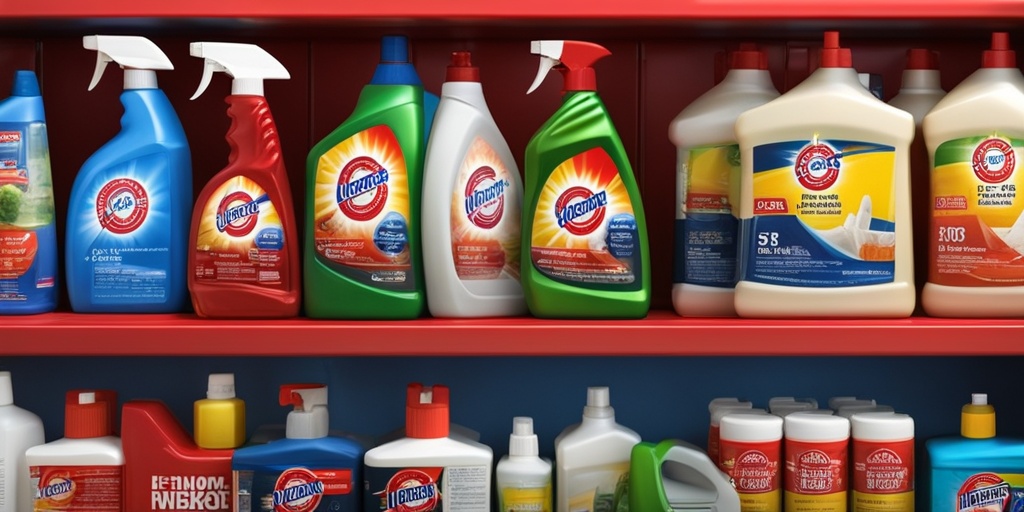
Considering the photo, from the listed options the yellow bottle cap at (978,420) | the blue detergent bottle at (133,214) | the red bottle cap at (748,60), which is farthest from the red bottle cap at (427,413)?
the yellow bottle cap at (978,420)

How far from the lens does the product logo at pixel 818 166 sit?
131 cm

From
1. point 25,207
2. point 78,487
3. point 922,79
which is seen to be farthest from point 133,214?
point 922,79

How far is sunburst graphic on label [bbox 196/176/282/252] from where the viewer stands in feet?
4.37

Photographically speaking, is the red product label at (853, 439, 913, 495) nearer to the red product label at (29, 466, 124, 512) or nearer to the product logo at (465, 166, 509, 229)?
the product logo at (465, 166, 509, 229)

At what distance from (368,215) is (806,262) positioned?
20.6 inches

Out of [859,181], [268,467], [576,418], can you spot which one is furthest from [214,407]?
[859,181]

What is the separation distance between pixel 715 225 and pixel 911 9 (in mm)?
340

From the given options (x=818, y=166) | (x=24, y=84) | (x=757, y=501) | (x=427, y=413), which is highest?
(x=24, y=84)

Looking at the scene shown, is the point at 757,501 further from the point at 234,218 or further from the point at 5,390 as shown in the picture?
the point at 5,390

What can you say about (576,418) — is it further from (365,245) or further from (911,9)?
(911,9)

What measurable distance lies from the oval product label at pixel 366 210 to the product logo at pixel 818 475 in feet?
1.72

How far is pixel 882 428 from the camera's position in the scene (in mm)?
1335

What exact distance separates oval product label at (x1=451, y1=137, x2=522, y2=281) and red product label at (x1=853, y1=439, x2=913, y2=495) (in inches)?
18.8

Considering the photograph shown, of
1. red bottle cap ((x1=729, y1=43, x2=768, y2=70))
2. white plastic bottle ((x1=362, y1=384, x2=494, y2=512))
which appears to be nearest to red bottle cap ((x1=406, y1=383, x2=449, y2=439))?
white plastic bottle ((x1=362, y1=384, x2=494, y2=512))
